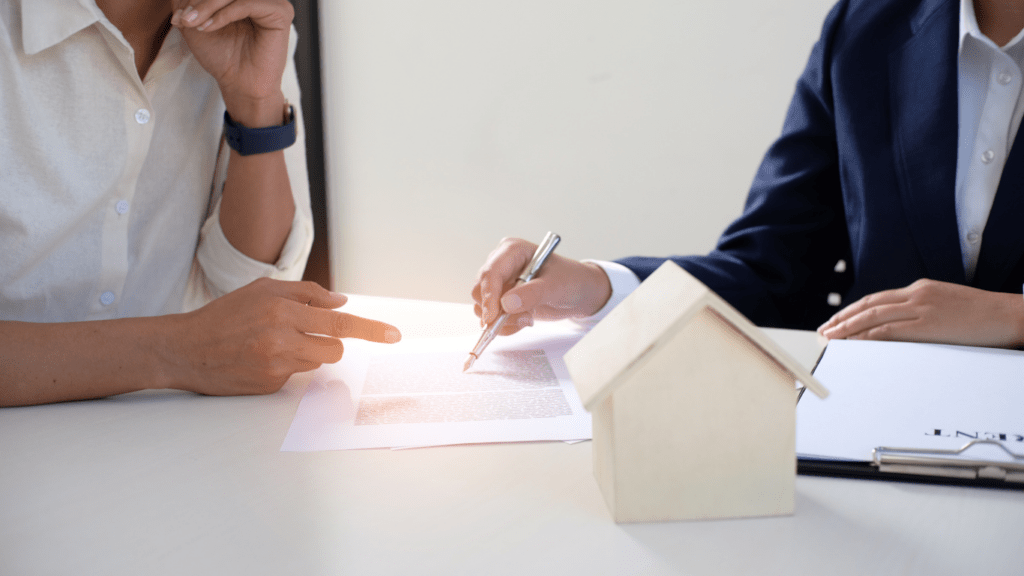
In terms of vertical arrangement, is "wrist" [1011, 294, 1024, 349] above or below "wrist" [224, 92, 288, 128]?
below

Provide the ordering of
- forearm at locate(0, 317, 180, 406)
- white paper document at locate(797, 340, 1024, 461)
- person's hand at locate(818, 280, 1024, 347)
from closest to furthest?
white paper document at locate(797, 340, 1024, 461), forearm at locate(0, 317, 180, 406), person's hand at locate(818, 280, 1024, 347)

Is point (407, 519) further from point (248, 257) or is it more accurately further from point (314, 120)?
point (314, 120)

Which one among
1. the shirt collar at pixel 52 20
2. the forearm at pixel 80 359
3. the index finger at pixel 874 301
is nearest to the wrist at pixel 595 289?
the index finger at pixel 874 301

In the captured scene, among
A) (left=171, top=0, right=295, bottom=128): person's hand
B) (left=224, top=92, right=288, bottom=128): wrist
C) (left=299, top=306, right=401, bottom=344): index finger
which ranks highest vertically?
(left=171, top=0, right=295, bottom=128): person's hand

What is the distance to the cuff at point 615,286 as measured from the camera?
3.22ft

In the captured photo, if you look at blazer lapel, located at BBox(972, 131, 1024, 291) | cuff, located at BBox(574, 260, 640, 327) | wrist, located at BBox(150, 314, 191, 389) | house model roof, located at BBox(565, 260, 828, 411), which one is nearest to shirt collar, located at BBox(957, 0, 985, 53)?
blazer lapel, located at BBox(972, 131, 1024, 291)

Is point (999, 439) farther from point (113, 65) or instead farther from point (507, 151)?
point (507, 151)

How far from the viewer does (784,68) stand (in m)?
2.00

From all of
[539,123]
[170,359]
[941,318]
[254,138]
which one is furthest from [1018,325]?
[539,123]

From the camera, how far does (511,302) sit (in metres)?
0.84

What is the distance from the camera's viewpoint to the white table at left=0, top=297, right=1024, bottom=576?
1.36 feet

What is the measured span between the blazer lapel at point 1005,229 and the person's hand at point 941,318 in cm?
19

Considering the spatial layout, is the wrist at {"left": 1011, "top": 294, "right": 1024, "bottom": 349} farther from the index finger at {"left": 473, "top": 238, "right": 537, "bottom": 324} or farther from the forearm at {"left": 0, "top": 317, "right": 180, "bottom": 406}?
the forearm at {"left": 0, "top": 317, "right": 180, "bottom": 406}

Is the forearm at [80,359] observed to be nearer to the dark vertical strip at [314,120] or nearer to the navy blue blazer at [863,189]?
the navy blue blazer at [863,189]
